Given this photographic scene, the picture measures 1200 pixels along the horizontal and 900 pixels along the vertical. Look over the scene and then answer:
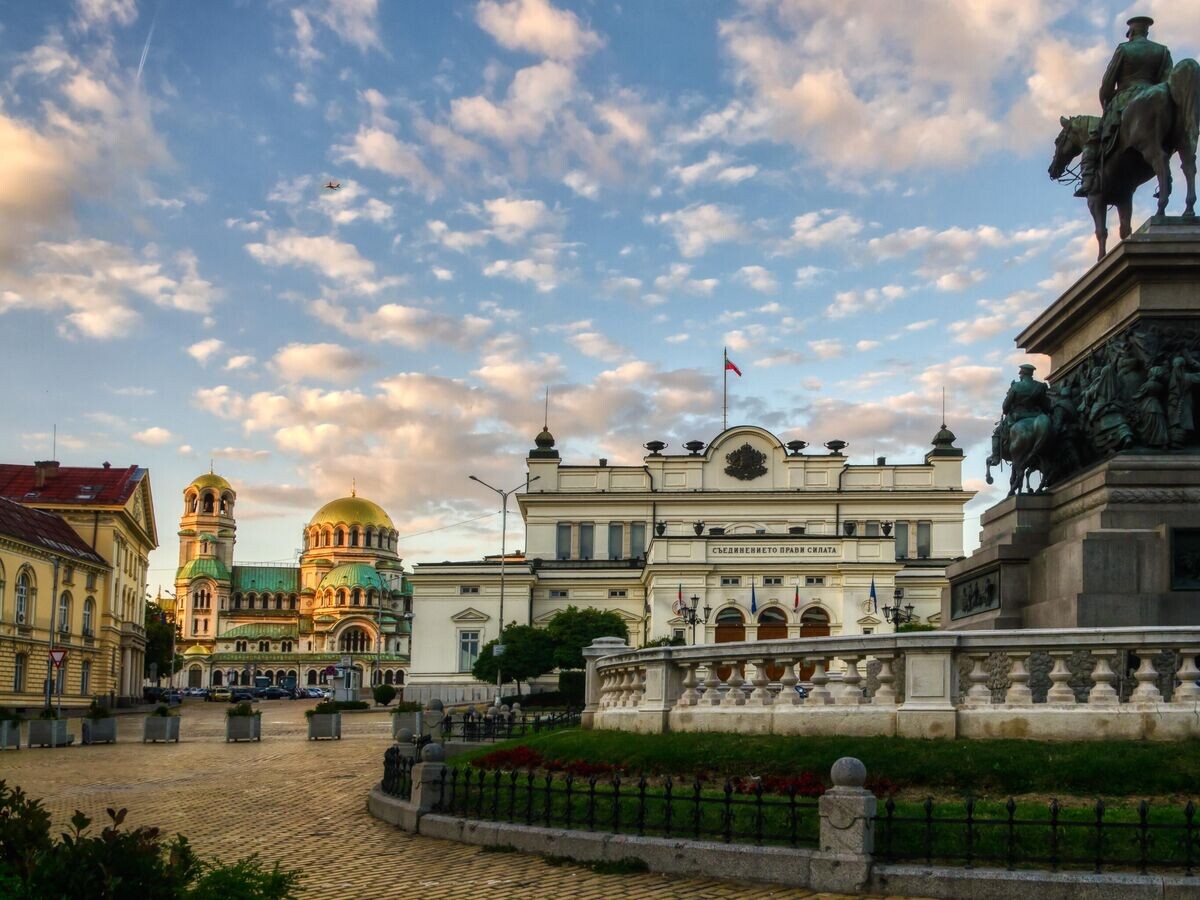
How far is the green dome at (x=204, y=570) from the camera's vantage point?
189250mm

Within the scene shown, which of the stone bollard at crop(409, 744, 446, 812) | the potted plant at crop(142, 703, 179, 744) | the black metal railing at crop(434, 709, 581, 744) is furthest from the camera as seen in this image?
the potted plant at crop(142, 703, 179, 744)

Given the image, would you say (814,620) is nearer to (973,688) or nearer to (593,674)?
(593,674)

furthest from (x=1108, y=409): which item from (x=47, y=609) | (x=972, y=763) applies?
(x=47, y=609)

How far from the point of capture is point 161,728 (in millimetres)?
42594

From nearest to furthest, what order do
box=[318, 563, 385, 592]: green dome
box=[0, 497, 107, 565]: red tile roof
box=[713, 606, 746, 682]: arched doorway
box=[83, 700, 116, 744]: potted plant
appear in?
box=[83, 700, 116, 744]: potted plant < box=[0, 497, 107, 565]: red tile roof < box=[713, 606, 746, 682]: arched doorway < box=[318, 563, 385, 592]: green dome

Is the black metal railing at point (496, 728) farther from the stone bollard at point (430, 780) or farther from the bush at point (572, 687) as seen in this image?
the bush at point (572, 687)

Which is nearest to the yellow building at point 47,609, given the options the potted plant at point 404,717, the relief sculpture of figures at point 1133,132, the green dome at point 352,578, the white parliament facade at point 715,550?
the white parliament facade at point 715,550

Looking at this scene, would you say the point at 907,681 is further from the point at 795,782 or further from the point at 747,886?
the point at 747,886

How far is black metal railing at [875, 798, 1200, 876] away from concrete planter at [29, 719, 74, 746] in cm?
3410

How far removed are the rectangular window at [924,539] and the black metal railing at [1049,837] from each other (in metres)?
80.5

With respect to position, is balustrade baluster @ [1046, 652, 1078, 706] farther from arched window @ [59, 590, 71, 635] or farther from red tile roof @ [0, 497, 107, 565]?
arched window @ [59, 590, 71, 635]

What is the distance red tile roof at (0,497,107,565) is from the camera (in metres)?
70.5

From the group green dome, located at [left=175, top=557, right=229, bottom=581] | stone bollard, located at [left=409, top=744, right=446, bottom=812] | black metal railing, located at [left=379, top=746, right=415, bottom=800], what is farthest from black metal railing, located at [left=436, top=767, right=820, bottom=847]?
green dome, located at [left=175, top=557, right=229, bottom=581]

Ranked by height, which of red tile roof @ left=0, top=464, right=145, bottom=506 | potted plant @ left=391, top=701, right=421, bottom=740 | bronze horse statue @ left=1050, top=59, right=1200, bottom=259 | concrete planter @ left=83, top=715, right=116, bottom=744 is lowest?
concrete planter @ left=83, top=715, right=116, bottom=744
